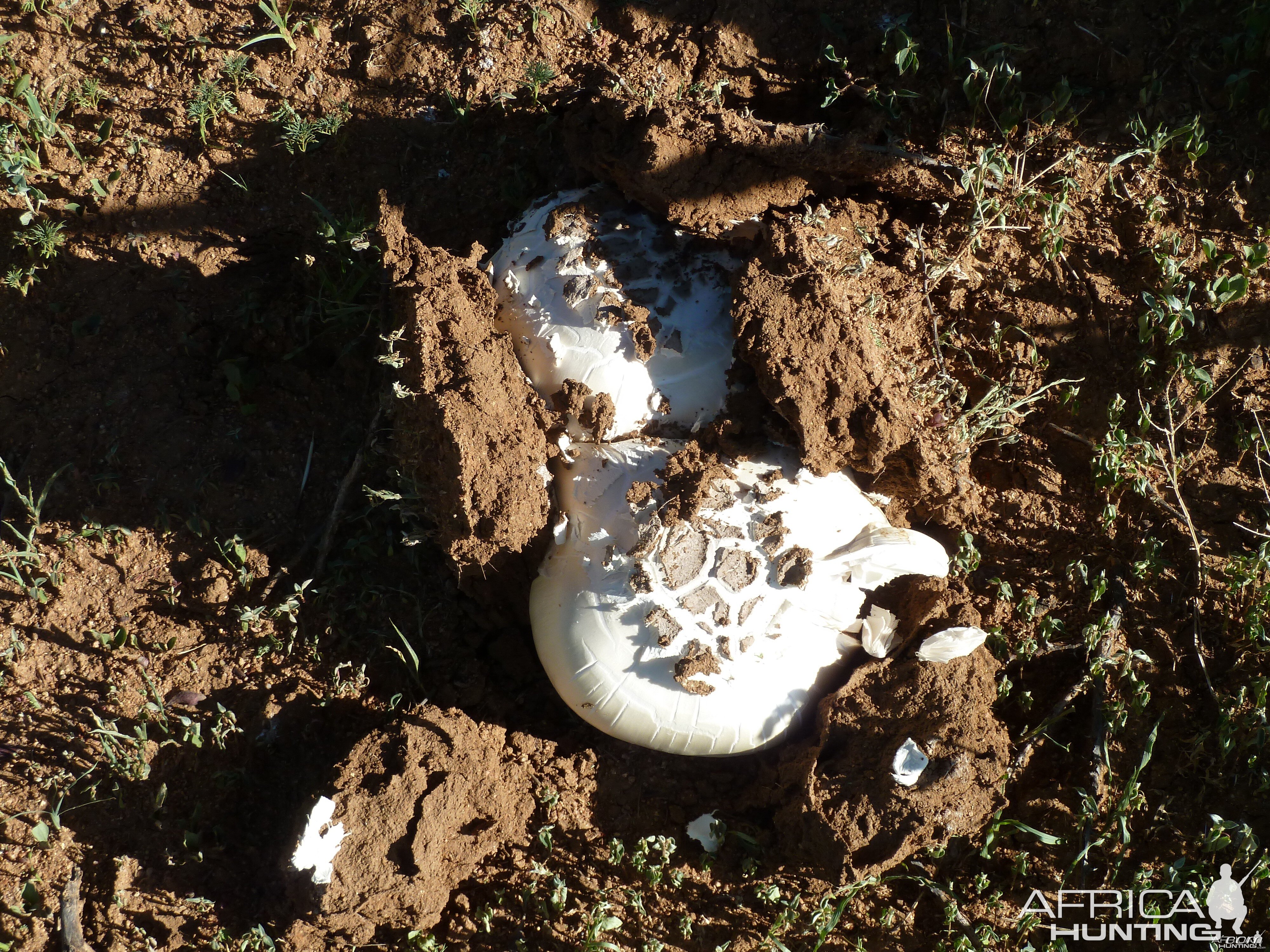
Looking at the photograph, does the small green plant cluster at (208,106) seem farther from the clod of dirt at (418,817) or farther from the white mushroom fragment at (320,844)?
the white mushroom fragment at (320,844)

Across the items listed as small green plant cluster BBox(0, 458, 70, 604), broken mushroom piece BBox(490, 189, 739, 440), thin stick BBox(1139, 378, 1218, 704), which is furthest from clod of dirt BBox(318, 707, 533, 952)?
thin stick BBox(1139, 378, 1218, 704)

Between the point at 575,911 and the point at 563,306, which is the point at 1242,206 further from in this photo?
the point at 575,911

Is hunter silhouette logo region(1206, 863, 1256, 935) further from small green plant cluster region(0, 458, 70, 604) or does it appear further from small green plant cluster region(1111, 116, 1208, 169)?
small green plant cluster region(0, 458, 70, 604)

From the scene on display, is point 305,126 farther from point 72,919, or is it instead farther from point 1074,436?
point 1074,436

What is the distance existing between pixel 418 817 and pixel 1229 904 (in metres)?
2.44

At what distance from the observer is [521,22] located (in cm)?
354

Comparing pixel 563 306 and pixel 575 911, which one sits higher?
pixel 563 306

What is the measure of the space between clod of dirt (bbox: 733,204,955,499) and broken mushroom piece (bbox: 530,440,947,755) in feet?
0.51

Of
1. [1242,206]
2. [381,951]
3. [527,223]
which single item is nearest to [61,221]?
[527,223]

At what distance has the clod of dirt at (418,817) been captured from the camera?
8.96 feet

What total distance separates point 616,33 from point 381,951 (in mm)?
3347

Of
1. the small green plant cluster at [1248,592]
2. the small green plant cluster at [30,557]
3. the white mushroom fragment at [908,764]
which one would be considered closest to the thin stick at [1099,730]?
the small green plant cluster at [1248,592]

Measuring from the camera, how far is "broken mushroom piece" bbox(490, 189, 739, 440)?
276 cm

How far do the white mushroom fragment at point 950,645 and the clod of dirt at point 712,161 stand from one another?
140cm
